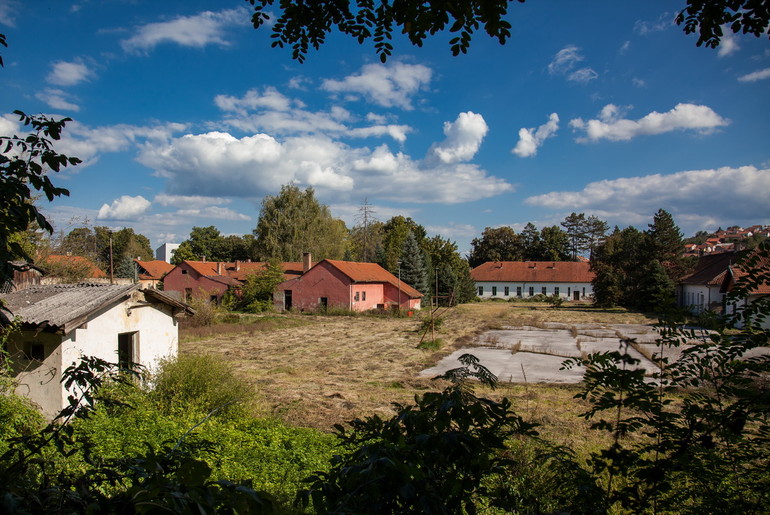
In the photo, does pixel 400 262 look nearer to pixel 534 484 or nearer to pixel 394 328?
pixel 394 328

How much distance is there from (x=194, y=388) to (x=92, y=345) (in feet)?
8.79

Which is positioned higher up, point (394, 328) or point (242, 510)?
point (242, 510)

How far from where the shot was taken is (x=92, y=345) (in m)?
10.7

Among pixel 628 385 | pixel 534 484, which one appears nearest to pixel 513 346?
pixel 534 484

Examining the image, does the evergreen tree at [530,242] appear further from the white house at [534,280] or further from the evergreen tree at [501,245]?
the white house at [534,280]

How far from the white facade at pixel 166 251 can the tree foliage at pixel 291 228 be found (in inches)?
1284

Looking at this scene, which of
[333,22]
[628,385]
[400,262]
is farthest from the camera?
[400,262]

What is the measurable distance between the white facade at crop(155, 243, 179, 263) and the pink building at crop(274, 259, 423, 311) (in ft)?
154

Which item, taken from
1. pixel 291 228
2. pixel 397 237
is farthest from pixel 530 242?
pixel 291 228

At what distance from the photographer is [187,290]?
44375 mm

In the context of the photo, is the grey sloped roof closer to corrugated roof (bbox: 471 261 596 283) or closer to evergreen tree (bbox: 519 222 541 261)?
corrugated roof (bbox: 471 261 596 283)

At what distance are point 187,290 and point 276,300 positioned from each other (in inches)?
375

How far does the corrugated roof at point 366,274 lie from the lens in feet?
134

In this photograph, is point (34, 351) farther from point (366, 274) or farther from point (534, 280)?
point (534, 280)
